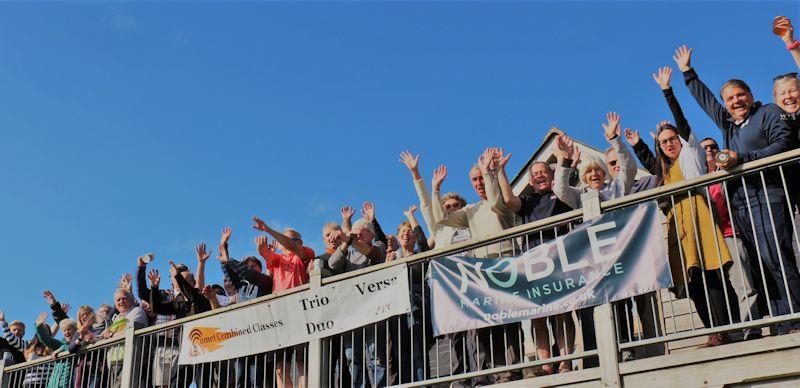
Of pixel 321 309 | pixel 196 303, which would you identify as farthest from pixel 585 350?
pixel 196 303

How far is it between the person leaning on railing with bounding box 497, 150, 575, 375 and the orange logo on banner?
3.39 meters

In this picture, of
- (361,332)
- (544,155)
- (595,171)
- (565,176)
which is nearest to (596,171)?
(595,171)

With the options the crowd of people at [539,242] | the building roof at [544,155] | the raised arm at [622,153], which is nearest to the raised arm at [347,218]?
the crowd of people at [539,242]

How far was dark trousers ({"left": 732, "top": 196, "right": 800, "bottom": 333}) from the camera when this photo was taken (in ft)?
19.6

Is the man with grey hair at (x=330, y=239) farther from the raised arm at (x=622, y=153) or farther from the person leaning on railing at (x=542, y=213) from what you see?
the raised arm at (x=622, y=153)

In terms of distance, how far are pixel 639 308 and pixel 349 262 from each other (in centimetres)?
334

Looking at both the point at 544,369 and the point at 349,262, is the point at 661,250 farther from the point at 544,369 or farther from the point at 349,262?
the point at 349,262

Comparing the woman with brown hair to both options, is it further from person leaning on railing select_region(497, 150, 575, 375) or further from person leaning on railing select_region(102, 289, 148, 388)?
person leaning on railing select_region(102, 289, 148, 388)

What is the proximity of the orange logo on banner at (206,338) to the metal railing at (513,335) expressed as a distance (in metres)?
0.21

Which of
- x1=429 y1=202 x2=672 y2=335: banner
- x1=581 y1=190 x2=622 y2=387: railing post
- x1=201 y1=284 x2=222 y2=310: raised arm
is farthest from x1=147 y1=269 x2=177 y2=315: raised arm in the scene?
x1=581 y1=190 x2=622 y2=387: railing post

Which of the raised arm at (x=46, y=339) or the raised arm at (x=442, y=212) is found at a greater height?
the raised arm at (x=442, y=212)

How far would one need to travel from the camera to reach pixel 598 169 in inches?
299

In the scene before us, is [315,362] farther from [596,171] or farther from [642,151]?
[642,151]

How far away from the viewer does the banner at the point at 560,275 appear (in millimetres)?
6578
